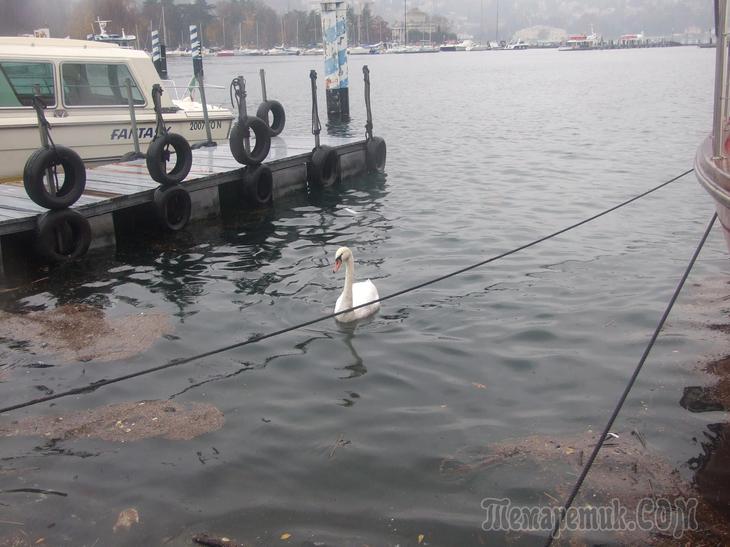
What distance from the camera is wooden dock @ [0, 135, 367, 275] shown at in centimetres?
978

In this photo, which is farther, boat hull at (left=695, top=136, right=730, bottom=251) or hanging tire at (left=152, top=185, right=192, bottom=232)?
hanging tire at (left=152, top=185, right=192, bottom=232)

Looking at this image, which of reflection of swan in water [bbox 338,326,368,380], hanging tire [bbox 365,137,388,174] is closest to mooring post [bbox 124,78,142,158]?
hanging tire [bbox 365,137,388,174]

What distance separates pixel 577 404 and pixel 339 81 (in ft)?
76.2

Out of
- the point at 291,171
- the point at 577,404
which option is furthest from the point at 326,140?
the point at 577,404

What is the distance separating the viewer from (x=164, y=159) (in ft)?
39.4

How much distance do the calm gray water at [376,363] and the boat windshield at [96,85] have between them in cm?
421

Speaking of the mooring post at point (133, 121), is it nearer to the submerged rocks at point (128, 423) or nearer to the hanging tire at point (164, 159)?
the hanging tire at point (164, 159)

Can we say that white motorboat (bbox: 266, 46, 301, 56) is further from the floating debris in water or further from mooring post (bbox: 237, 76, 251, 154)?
the floating debris in water

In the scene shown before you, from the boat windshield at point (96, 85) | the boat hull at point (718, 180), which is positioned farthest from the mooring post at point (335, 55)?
the boat hull at point (718, 180)

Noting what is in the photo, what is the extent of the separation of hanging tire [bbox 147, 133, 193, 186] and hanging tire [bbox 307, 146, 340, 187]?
13.1 feet

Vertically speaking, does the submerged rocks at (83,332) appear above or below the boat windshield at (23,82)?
below

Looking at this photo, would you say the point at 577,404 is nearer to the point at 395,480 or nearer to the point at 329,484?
the point at 395,480

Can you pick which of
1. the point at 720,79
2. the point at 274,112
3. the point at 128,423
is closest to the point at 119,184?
the point at 274,112

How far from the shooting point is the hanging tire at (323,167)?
15641mm
